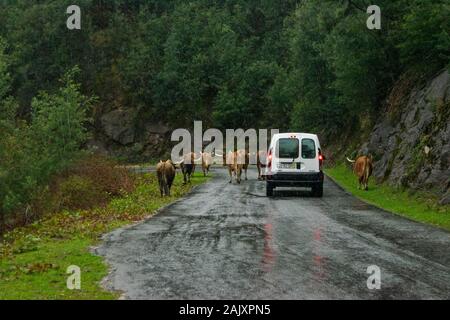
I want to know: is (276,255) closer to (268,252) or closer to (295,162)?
(268,252)

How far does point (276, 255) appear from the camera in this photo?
10.5 meters

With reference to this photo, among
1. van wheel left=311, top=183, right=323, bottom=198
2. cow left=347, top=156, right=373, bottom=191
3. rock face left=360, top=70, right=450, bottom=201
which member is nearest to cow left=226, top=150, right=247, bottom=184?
cow left=347, top=156, right=373, bottom=191

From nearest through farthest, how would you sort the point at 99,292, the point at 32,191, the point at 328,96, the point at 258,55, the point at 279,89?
the point at 99,292
the point at 32,191
the point at 328,96
the point at 279,89
the point at 258,55

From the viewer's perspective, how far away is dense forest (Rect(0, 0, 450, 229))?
3309 cm

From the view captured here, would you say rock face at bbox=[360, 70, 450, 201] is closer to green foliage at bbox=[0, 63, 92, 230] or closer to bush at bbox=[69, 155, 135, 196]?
bush at bbox=[69, 155, 135, 196]

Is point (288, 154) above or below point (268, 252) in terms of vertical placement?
above

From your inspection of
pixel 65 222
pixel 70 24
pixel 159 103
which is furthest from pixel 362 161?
pixel 70 24

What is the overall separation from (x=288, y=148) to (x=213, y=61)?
1899 inches

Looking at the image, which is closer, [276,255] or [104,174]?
[276,255]

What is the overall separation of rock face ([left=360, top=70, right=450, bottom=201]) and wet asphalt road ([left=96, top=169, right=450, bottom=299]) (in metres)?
3.81

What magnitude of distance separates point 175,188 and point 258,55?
50.4m

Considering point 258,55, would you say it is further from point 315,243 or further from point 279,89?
point 315,243

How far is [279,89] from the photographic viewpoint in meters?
61.1

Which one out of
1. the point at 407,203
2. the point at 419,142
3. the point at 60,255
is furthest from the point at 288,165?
the point at 60,255
